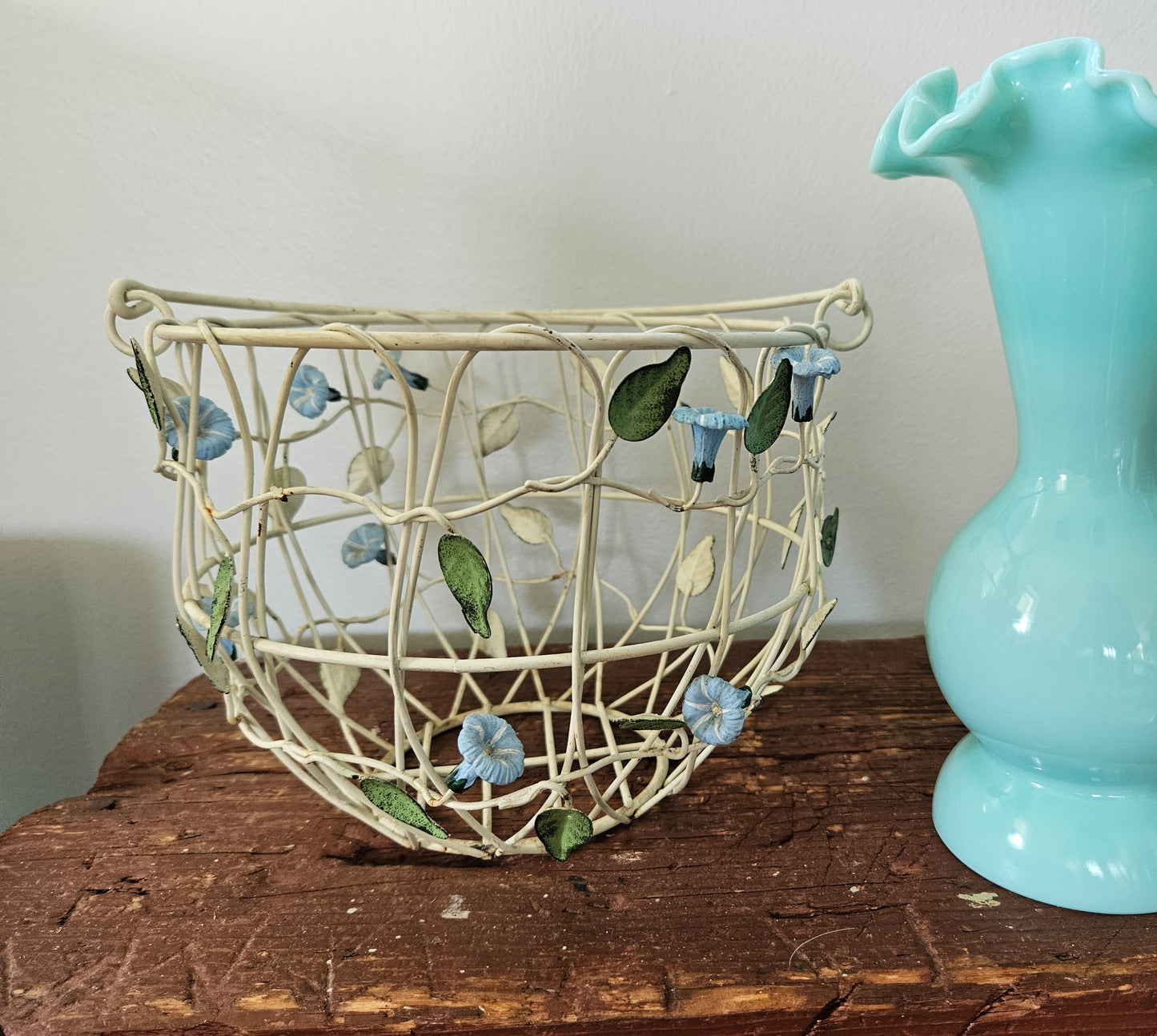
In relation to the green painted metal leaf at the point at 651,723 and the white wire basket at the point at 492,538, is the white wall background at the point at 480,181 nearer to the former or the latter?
the white wire basket at the point at 492,538

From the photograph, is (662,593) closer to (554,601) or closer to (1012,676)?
(554,601)

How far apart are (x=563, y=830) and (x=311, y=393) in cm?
34

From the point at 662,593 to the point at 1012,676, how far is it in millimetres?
345

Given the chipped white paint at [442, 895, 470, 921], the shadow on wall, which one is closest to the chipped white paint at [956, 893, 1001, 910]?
the chipped white paint at [442, 895, 470, 921]

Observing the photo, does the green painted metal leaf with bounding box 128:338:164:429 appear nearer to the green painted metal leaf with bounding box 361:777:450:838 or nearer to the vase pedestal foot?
the green painted metal leaf with bounding box 361:777:450:838

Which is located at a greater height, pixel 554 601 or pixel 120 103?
pixel 120 103

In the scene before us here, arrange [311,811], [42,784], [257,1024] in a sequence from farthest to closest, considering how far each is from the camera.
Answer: [42,784] → [311,811] → [257,1024]

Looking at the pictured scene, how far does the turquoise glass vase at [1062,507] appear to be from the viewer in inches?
13.3

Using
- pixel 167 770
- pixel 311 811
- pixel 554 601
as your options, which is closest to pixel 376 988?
pixel 311 811

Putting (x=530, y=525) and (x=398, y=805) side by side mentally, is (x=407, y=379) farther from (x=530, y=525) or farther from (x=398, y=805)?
(x=398, y=805)

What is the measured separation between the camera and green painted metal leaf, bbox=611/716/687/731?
1.23ft

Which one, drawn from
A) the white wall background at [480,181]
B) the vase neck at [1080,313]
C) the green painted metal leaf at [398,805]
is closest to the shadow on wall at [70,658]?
the white wall background at [480,181]

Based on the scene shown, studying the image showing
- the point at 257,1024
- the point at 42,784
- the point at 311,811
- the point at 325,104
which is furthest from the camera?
the point at 42,784

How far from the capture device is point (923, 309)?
667 millimetres
